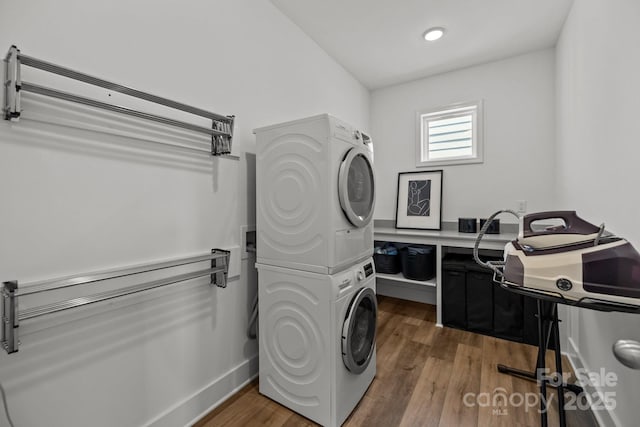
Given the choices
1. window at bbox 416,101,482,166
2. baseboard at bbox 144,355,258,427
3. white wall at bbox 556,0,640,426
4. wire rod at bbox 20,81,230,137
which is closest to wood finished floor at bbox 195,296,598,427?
baseboard at bbox 144,355,258,427

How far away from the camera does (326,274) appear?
1435 millimetres

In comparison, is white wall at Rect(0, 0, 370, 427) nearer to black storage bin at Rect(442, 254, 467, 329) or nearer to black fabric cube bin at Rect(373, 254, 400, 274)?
black fabric cube bin at Rect(373, 254, 400, 274)

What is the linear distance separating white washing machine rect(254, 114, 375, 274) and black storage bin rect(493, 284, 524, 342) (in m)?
1.45

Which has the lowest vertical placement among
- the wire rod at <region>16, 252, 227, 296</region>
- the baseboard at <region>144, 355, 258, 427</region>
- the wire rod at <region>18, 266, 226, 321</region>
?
the baseboard at <region>144, 355, 258, 427</region>

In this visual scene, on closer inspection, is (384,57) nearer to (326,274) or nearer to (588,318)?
(326,274)

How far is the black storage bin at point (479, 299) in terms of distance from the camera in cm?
239

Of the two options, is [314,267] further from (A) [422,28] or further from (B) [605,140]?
(A) [422,28]

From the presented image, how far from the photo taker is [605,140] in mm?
1384

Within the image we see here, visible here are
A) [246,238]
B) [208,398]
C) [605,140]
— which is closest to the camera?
[605,140]

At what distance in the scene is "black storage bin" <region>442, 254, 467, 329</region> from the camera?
2500 millimetres

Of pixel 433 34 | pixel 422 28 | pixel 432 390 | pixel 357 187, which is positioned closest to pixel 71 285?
pixel 357 187

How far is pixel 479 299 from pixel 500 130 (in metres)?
→ 1.71

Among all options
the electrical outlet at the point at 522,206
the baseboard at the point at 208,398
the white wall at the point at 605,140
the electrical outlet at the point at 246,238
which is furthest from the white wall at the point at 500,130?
the baseboard at the point at 208,398

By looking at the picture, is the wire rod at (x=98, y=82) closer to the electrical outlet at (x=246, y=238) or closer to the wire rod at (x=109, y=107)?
the wire rod at (x=109, y=107)
